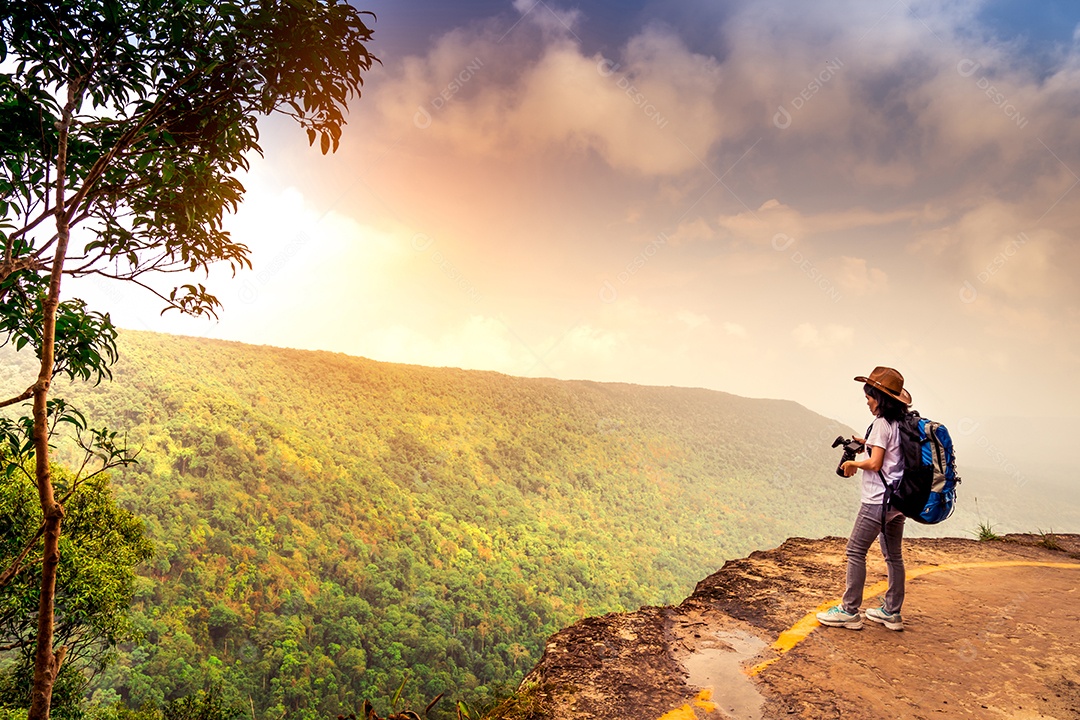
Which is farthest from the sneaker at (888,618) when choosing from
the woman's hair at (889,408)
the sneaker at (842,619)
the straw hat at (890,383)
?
the straw hat at (890,383)

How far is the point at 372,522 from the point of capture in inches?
2127

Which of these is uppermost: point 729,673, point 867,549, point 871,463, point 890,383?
point 890,383

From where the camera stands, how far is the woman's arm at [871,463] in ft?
11.5

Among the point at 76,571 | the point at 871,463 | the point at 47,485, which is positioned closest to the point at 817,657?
the point at 871,463

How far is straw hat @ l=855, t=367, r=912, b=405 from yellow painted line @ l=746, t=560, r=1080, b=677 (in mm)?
1960

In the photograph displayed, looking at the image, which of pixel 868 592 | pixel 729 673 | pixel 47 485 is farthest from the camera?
pixel 868 592

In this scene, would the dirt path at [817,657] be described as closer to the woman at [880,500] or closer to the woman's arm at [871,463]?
the woman at [880,500]

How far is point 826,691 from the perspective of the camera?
2.85 meters

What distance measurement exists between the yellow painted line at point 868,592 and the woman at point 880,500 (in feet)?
0.71

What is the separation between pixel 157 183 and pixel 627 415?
422 feet

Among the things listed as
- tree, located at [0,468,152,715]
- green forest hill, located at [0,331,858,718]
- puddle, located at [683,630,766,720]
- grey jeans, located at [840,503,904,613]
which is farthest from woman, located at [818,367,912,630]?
tree, located at [0,468,152,715]

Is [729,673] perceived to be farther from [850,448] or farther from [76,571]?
[76,571]

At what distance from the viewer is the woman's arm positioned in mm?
3510

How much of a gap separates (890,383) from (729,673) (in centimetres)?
245
